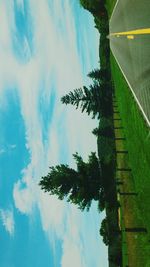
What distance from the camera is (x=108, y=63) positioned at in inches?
1935

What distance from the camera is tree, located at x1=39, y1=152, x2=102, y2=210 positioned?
29922 millimetres

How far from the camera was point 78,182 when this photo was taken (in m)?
30.1

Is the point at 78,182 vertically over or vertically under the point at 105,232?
over

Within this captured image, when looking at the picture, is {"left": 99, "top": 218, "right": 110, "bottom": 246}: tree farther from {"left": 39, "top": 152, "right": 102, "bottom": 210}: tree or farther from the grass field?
the grass field

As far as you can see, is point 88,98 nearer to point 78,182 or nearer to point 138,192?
point 78,182

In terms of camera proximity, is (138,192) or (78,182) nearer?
(138,192)

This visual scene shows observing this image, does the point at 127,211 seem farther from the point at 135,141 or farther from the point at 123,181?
the point at 135,141

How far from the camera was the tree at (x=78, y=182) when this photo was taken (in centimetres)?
2992

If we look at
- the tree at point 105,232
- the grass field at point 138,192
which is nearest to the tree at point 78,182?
A: the tree at point 105,232

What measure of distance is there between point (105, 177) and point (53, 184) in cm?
390

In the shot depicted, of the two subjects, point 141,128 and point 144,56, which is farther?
point 141,128

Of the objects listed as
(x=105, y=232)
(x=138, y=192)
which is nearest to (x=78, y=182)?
(x=105, y=232)

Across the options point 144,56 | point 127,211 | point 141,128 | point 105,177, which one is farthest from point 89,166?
point 144,56

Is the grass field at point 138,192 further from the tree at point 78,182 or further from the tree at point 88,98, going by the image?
the tree at point 88,98
